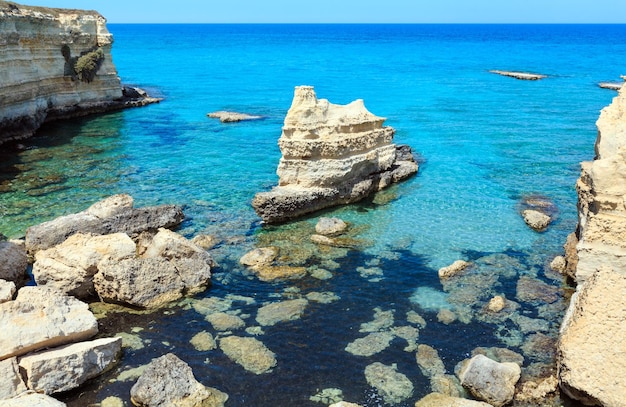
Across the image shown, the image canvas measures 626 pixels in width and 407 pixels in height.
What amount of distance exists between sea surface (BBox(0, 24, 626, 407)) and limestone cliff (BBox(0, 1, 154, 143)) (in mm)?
1683

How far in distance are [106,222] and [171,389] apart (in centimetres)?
832

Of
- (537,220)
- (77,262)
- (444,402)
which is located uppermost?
(77,262)

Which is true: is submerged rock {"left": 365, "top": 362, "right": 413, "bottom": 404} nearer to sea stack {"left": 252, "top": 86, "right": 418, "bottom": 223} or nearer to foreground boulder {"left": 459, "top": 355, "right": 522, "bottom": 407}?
foreground boulder {"left": 459, "top": 355, "right": 522, "bottom": 407}

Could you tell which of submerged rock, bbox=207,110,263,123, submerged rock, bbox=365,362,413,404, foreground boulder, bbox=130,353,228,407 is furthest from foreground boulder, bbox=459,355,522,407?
submerged rock, bbox=207,110,263,123

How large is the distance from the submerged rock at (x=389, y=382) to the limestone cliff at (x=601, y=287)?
2.67m

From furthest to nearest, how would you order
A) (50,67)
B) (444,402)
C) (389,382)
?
(50,67) < (389,382) < (444,402)

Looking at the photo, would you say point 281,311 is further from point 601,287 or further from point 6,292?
point 601,287

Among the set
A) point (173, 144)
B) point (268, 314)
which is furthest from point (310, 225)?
point (173, 144)

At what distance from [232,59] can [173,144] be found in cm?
5809

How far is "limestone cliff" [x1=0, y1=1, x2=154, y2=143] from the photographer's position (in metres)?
29.0

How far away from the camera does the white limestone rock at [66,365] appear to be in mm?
9750

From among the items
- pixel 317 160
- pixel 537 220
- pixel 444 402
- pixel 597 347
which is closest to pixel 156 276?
pixel 444 402

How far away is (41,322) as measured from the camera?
34.0 feet

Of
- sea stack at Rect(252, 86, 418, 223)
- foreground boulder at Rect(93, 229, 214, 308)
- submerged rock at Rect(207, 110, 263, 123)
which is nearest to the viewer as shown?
foreground boulder at Rect(93, 229, 214, 308)
